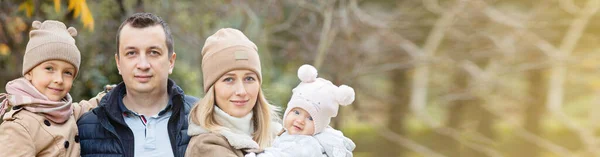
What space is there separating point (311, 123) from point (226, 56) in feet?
1.32

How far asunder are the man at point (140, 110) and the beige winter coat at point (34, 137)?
0.11 meters

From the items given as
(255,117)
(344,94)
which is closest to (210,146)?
(255,117)

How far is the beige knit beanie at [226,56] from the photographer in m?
3.15

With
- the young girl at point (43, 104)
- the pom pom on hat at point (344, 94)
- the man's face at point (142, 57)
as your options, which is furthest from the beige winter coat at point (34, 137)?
the pom pom on hat at point (344, 94)

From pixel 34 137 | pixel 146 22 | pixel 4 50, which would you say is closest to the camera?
pixel 34 137

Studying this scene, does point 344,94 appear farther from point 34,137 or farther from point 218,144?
point 34,137

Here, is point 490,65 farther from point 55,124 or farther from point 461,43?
point 55,124

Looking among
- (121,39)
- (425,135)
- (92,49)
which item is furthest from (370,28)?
(121,39)

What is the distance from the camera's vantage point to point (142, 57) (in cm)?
319

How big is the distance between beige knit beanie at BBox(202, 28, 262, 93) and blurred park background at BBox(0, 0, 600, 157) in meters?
4.72

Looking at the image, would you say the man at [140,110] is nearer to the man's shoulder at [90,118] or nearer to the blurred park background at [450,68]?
the man's shoulder at [90,118]

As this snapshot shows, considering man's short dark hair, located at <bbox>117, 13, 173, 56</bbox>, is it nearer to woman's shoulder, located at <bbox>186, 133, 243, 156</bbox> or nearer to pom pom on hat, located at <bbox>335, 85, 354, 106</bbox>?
woman's shoulder, located at <bbox>186, 133, 243, 156</bbox>

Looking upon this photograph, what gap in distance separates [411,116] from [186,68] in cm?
326

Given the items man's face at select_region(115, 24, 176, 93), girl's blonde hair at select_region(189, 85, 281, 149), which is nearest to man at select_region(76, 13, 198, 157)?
man's face at select_region(115, 24, 176, 93)
